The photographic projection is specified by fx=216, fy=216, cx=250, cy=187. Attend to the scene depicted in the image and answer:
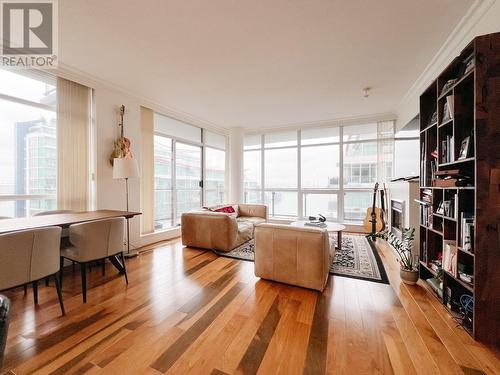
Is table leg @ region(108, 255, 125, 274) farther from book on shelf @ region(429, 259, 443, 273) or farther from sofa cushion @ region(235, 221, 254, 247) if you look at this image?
book on shelf @ region(429, 259, 443, 273)

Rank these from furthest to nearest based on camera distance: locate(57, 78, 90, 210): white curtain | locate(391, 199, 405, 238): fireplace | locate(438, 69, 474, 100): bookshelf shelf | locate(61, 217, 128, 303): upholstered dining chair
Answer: locate(391, 199, 405, 238): fireplace < locate(57, 78, 90, 210): white curtain < locate(61, 217, 128, 303): upholstered dining chair < locate(438, 69, 474, 100): bookshelf shelf

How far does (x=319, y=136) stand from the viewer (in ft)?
18.3

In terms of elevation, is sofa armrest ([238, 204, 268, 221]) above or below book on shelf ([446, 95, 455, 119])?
below

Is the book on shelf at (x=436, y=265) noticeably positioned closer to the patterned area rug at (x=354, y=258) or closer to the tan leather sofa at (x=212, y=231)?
the patterned area rug at (x=354, y=258)

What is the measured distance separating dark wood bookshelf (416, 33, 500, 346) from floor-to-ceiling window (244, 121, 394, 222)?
110 inches

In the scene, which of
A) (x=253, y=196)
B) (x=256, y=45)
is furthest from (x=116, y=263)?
(x=253, y=196)

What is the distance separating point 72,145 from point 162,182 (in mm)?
1632

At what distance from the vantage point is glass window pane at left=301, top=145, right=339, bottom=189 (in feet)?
17.7

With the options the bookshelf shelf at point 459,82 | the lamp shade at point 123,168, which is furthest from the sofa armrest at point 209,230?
the bookshelf shelf at point 459,82

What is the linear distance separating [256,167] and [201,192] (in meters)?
1.82

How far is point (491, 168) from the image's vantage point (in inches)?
59.3

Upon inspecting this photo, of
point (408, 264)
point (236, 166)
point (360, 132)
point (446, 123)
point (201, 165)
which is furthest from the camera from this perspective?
point (236, 166)

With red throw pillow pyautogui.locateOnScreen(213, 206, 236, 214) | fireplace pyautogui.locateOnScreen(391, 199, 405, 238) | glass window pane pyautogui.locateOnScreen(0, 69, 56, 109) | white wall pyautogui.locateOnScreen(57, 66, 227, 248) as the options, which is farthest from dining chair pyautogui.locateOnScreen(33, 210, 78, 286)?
fireplace pyautogui.locateOnScreen(391, 199, 405, 238)

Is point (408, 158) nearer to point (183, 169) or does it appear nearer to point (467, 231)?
point (467, 231)
